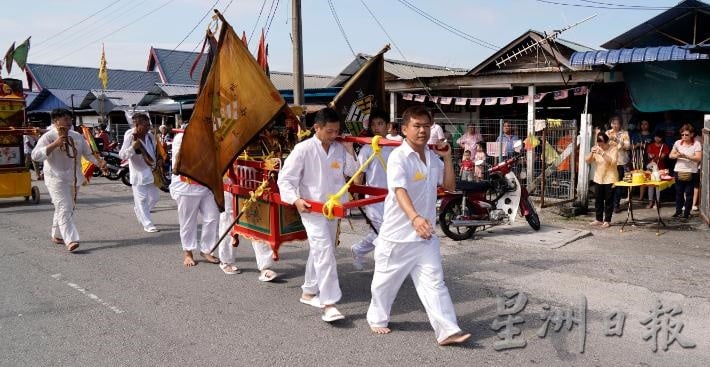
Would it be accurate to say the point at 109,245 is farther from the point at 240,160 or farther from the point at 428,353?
the point at 428,353

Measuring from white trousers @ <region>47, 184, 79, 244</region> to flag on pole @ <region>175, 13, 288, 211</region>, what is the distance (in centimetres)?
326

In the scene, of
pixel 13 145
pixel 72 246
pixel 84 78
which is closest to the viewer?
pixel 72 246

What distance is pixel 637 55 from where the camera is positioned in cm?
932

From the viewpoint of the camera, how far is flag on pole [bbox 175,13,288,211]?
4.88 meters

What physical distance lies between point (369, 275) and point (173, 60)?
31.9 meters

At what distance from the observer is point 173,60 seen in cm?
3478

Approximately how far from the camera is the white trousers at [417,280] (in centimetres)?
408

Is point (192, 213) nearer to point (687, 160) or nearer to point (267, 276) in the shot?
point (267, 276)

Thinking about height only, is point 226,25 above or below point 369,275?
above

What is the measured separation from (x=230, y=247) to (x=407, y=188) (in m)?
Result: 2.80

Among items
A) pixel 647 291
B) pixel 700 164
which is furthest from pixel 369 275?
pixel 700 164

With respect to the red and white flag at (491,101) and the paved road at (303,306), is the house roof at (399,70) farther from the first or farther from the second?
the paved road at (303,306)

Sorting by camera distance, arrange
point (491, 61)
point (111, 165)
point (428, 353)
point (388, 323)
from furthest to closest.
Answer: point (111, 165) → point (491, 61) → point (388, 323) → point (428, 353)

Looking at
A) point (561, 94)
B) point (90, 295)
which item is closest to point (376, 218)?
point (90, 295)
